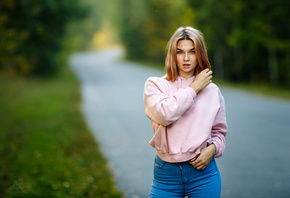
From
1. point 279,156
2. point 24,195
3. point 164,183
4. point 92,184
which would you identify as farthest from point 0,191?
point 279,156

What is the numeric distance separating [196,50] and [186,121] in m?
0.45

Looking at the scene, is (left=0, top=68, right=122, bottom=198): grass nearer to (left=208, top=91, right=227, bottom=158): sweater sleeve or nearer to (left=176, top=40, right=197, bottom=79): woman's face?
(left=208, top=91, right=227, bottom=158): sweater sleeve

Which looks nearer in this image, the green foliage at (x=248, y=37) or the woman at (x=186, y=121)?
the woman at (x=186, y=121)

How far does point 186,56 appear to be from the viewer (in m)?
2.28

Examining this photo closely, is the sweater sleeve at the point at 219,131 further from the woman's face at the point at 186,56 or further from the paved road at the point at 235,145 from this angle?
the paved road at the point at 235,145

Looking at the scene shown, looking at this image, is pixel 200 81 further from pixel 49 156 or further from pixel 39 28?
pixel 39 28

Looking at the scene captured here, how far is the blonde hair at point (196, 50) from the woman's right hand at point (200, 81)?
0.09 m

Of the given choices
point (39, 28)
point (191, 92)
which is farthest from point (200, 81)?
point (39, 28)

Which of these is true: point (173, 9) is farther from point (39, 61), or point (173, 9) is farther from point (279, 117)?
point (279, 117)

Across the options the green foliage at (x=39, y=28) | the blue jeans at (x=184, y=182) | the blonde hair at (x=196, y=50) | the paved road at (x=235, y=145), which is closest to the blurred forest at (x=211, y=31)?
the green foliage at (x=39, y=28)

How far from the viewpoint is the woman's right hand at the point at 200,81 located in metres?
2.22

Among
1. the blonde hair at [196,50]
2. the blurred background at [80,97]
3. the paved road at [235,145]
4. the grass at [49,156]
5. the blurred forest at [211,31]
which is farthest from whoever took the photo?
the blurred forest at [211,31]

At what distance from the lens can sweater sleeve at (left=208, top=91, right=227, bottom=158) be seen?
2336 mm

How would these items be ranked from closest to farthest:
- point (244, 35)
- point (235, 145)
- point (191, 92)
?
point (191, 92), point (235, 145), point (244, 35)
